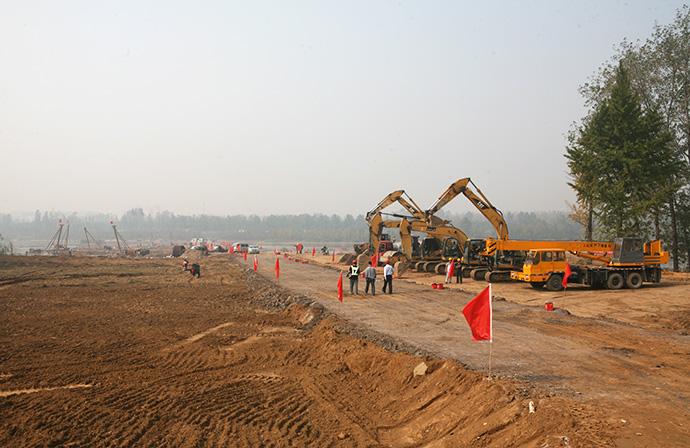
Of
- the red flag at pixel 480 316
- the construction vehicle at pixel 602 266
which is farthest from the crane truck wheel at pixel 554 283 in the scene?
the red flag at pixel 480 316

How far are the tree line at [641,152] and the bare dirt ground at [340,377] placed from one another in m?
18.0

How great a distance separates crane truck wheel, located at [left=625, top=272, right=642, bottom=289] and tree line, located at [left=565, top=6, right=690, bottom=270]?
10.6m

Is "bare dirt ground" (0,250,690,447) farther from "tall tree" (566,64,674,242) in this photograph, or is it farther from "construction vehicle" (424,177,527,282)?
"tall tree" (566,64,674,242)

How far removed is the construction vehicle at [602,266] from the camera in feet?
86.5

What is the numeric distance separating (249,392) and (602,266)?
A: 23354 mm

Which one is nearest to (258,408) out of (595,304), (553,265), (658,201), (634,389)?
(634,389)

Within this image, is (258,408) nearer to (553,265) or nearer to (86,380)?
(86,380)

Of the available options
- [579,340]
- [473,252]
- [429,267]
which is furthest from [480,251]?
[579,340]

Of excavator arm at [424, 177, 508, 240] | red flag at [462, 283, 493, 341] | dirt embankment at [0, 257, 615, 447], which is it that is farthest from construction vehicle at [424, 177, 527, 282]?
red flag at [462, 283, 493, 341]

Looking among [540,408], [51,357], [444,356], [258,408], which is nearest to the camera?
[540,408]

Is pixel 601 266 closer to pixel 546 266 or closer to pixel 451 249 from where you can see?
pixel 546 266

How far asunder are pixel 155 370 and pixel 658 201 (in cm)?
3527

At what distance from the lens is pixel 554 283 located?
26.5 m

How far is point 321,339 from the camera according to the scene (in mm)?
14766
